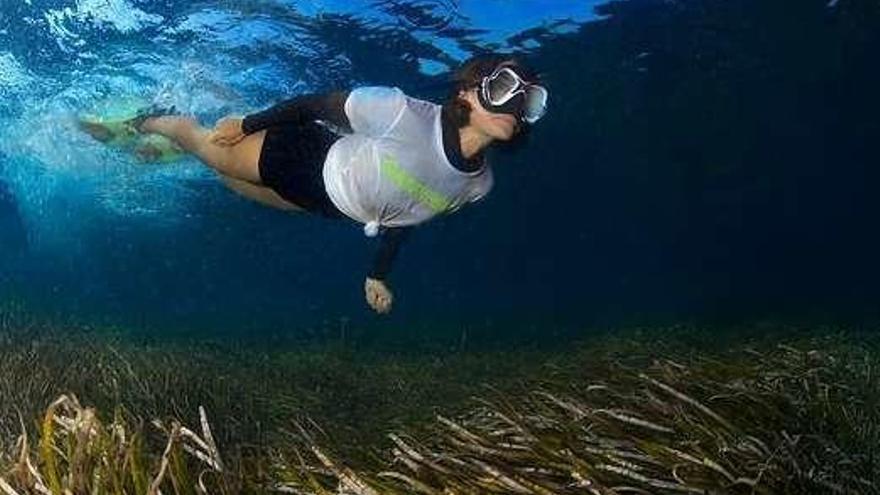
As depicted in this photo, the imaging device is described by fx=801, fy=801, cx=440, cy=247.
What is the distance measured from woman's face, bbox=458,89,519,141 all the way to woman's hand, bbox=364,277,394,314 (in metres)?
1.89

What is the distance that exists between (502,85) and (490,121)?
290mm

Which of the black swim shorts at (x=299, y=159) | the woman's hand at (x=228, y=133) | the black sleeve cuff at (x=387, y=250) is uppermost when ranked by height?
the woman's hand at (x=228, y=133)

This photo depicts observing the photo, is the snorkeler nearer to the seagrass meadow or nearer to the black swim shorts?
the black swim shorts

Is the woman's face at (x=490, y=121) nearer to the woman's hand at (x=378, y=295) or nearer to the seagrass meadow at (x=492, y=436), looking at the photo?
the woman's hand at (x=378, y=295)

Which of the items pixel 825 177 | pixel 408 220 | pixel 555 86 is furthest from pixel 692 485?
pixel 825 177

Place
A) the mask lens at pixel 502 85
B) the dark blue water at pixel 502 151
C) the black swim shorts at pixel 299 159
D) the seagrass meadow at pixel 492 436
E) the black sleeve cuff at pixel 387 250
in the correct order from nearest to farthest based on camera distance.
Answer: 1. the seagrass meadow at pixel 492 436
2. the mask lens at pixel 502 85
3. the black swim shorts at pixel 299 159
4. the black sleeve cuff at pixel 387 250
5. the dark blue water at pixel 502 151

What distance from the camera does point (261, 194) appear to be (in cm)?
795

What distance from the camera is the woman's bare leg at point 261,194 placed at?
7771 millimetres

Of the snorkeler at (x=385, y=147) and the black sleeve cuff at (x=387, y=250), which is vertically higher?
the snorkeler at (x=385, y=147)

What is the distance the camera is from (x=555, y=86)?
29312mm

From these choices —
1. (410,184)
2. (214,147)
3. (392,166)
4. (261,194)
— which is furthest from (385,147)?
(214,147)

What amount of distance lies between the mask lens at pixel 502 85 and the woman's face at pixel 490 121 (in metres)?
0.12

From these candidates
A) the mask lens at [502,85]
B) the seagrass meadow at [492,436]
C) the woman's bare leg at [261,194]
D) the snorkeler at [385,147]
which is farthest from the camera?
the woman's bare leg at [261,194]

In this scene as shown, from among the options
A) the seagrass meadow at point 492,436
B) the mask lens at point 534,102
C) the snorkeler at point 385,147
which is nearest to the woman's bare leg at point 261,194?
the snorkeler at point 385,147
